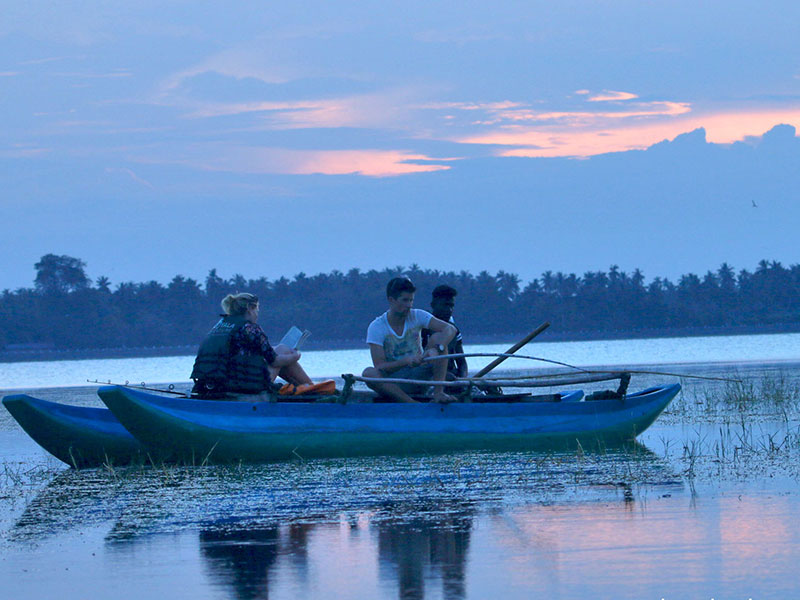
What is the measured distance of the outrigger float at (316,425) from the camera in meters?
10.7

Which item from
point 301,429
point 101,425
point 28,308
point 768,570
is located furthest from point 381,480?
point 28,308

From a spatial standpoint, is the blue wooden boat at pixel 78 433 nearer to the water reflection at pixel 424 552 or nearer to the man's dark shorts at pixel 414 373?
the man's dark shorts at pixel 414 373

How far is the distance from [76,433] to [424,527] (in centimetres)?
562

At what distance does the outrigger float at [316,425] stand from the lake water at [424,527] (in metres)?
0.21

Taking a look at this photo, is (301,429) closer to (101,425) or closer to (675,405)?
(101,425)

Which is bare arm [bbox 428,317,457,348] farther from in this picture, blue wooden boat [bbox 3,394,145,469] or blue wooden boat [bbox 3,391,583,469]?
blue wooden boat [bbox 3,394,145,469]

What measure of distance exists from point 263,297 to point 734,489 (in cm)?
12391

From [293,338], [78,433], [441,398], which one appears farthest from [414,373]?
[78,433]

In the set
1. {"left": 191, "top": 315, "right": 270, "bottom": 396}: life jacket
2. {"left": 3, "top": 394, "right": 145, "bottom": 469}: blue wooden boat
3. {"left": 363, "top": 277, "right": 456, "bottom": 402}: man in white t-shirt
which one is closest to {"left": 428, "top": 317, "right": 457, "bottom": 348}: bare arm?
{"left": 363, "top": 277, "right": 456, "bottom": 402}: man in white t-shirt

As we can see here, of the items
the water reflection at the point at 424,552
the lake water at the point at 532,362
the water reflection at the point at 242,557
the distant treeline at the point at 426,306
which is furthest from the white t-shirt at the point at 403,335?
the distant treeline at the point at 426,306

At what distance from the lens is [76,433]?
458 inches

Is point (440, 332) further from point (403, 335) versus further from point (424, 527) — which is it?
point (424, 527)

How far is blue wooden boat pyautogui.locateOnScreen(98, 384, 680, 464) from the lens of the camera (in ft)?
34.8

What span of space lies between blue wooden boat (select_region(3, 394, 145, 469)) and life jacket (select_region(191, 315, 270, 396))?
112 cm
